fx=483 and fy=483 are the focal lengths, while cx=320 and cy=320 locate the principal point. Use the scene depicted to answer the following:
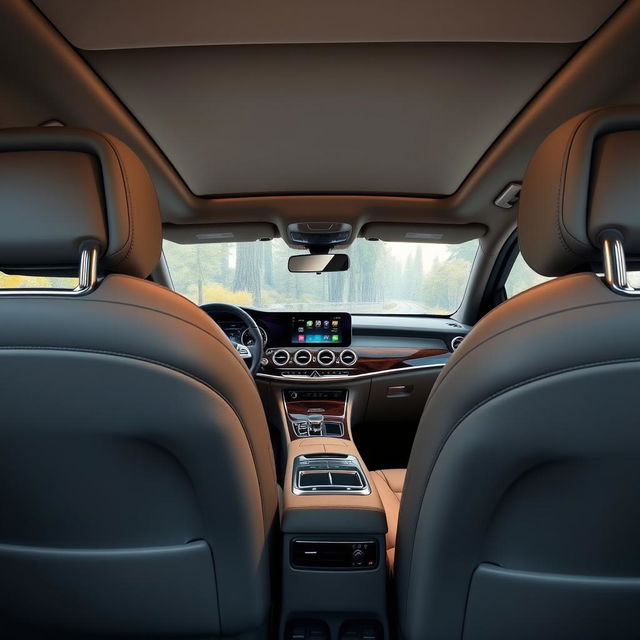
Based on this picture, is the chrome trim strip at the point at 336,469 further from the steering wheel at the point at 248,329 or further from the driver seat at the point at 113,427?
the steering wheel at the point at 248,329

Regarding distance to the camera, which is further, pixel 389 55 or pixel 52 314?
pixel 389 55

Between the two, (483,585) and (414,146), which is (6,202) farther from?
(414,146)

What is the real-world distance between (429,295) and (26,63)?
108 inches

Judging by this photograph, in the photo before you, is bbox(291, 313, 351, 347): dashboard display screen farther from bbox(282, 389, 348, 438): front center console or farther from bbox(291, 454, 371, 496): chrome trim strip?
bbox(291, 454, 371, 496): chrome trim strip

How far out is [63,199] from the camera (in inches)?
33.5

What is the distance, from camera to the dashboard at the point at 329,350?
9.77 ft

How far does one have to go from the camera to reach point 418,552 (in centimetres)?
102

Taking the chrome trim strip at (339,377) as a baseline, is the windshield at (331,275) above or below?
above

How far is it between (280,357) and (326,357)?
0.94 ft

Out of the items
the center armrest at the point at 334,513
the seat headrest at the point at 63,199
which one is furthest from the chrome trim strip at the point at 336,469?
the seat headrest at the point at 63,199

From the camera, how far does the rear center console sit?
1.21 metres

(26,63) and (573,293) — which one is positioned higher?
(26,63)

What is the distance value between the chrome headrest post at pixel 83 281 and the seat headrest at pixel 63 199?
2 centimetres

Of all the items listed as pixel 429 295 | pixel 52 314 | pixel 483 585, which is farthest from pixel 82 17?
pixel 429 295
